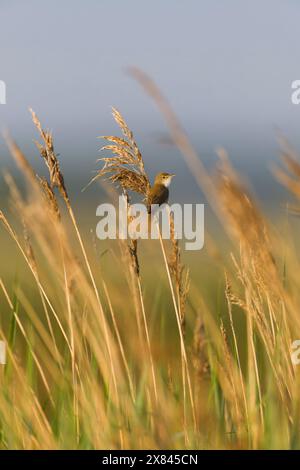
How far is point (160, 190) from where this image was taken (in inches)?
123

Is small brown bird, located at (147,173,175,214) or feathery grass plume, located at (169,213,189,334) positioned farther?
small brown bird, located at (147,173,175,214)

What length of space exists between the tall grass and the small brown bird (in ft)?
0.29

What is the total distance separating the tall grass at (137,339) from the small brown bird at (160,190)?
9cm

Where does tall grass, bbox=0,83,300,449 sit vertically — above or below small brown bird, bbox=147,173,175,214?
below

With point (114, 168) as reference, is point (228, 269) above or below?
below

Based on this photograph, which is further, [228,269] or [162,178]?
[162,178]

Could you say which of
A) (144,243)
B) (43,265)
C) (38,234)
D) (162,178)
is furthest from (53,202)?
(162,178)

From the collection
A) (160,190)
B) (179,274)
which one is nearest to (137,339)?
(179,274)

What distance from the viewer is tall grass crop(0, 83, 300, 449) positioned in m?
2.56

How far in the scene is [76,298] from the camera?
293cm

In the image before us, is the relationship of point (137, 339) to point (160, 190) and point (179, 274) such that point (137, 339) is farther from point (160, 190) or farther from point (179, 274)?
point (160, 190)
